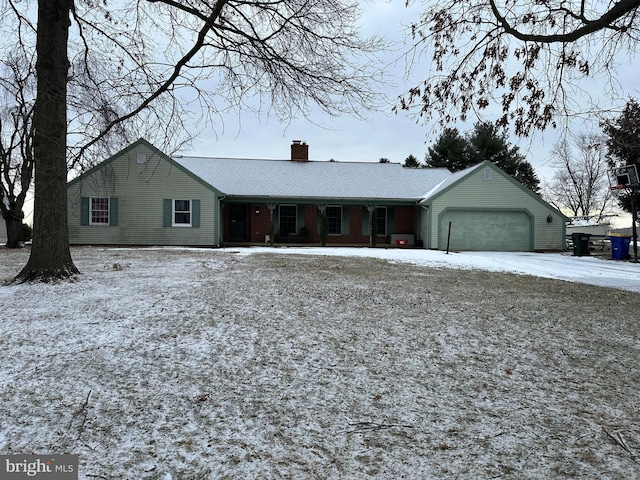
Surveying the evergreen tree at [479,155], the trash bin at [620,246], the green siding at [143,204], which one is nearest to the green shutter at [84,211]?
the green siding at [143,204]

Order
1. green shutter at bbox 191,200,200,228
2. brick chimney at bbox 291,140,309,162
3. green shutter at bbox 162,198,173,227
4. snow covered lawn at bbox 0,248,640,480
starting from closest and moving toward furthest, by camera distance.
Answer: snow covered lawn at bbox 0,248,640,480 → green shutter at bbox 162,198,173,227 → green shutter at bbox 191,200,200,228 → brick chimney at bbox 291,140,309,162

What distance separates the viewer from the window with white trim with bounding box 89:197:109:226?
19.3 m

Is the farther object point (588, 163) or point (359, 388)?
point (588, 163)

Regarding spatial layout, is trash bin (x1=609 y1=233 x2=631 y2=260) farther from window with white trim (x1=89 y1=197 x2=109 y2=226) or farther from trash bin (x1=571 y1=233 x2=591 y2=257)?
window with white trim (x1=89 y1=197 x2=109 y2=226)

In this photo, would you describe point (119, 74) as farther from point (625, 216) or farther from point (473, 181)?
point (625, 216)

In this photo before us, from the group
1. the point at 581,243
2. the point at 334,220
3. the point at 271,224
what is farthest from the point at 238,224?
the point at 581,243

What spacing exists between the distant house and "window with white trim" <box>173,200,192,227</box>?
47 millimetres

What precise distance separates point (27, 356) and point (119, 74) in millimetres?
6490

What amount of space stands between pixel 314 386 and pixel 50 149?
6863 mm

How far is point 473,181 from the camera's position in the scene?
Result: 20953mm

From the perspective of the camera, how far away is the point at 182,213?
65.0 feet

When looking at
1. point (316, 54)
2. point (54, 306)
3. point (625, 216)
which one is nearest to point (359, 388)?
point (54, 306)

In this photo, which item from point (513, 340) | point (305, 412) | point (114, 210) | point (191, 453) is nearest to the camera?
point (191, 453)

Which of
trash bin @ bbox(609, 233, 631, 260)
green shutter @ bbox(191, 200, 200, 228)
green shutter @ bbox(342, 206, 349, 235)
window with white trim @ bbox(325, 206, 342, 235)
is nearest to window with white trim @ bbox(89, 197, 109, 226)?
green shutter @ bbox(191, 200, 200, 228)
